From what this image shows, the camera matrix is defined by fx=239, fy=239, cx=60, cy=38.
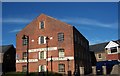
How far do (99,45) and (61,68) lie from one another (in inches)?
1271

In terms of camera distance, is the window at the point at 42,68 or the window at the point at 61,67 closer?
the window at the point at 61,67

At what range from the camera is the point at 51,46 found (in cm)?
4819

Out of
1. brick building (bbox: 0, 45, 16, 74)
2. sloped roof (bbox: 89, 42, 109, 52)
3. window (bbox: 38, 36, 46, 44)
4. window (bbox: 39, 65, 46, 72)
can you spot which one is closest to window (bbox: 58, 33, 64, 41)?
window (bbox: 38, 36, 46, 44)

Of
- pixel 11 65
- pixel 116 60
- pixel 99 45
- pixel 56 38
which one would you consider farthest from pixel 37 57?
pixel 99 45

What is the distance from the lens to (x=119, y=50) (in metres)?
54.3

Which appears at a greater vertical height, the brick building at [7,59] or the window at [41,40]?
the window at [41,40]

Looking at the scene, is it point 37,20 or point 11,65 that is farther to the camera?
point 11,65

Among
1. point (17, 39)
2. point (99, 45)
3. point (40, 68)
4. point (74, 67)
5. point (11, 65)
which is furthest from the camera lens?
point (99, 45)

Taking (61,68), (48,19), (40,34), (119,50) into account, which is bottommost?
(61,68)

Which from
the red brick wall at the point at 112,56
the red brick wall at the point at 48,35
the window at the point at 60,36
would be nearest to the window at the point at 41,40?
the red brick wall at the point at 48,35

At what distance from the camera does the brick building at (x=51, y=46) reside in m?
46.4

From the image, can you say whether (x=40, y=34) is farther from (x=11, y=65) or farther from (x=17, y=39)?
(x=11, y=65)

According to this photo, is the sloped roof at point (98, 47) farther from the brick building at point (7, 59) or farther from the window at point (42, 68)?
the window at point (42, 68)

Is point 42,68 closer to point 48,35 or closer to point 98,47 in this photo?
point 48,35
